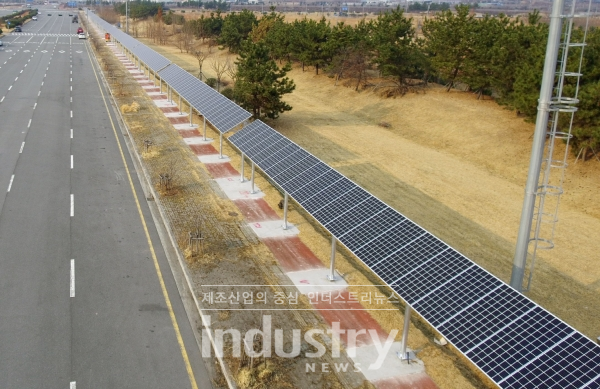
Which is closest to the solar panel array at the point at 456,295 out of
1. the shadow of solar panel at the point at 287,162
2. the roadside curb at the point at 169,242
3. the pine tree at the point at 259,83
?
the shadow of solar panel at the point at 287,162

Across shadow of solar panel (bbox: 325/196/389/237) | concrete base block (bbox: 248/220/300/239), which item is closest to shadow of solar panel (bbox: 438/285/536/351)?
shadow of solar panel (bbox: 325/196/389/237)

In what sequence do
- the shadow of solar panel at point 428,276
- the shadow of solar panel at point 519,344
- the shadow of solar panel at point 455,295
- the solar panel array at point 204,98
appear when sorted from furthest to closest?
the solar panel array at point 204,98 → the shadow of solar panel at point 428,276 → the shadow of solar panel at point 455,295 → the shadow of solar panel at point 519,344

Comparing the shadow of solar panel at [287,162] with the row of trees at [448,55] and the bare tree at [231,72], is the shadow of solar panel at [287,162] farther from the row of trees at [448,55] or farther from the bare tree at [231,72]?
the bare tree at [231,72]

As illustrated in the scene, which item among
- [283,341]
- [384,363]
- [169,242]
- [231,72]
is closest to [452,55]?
[231,72]

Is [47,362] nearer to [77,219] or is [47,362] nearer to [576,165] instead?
[77,219]

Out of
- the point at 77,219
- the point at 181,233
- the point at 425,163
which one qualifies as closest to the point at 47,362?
the point at 181,233

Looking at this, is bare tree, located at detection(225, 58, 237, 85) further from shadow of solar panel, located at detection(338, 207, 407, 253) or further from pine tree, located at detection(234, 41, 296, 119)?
shadow of solar panel, located at detection(338, 207, 407, 253)
